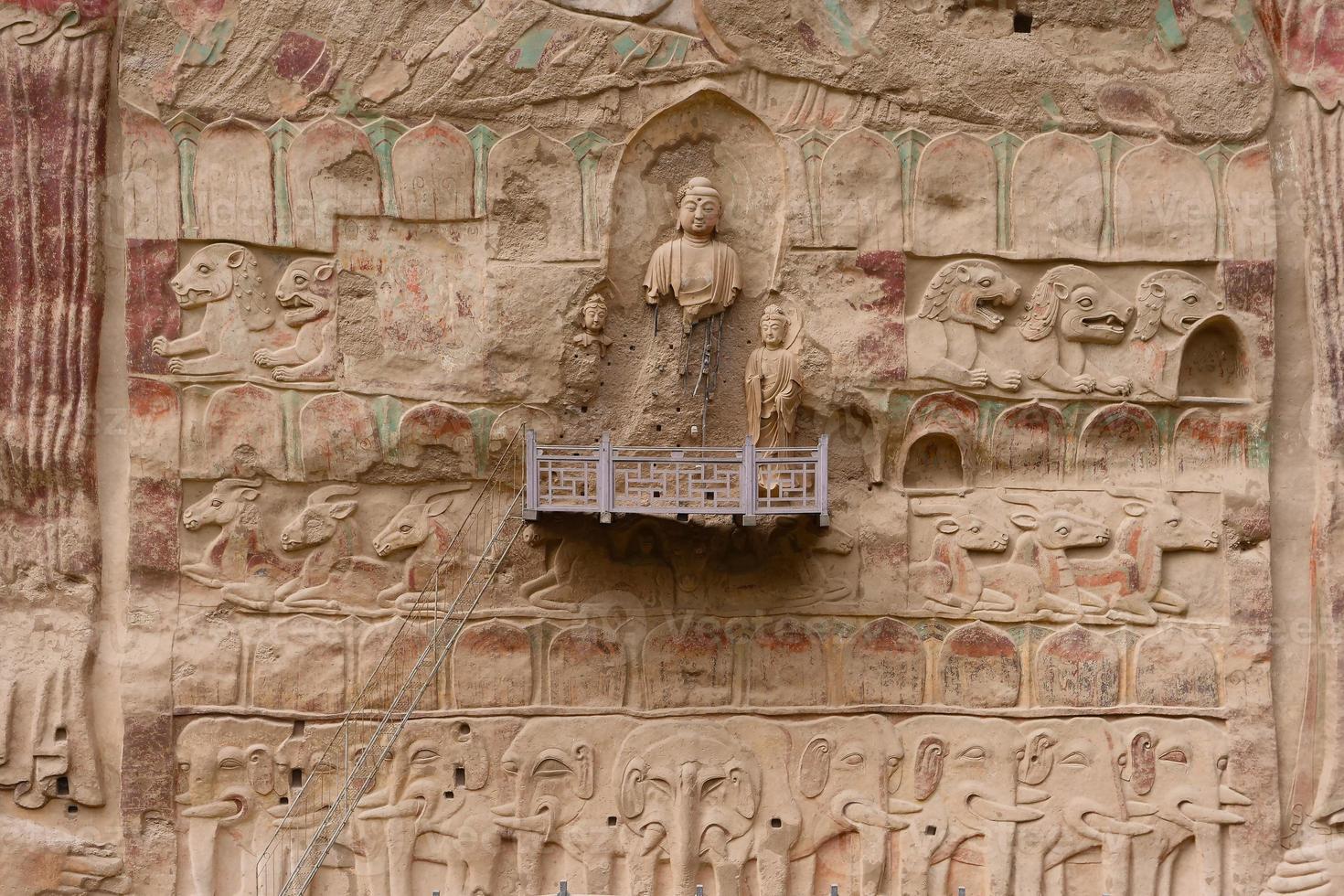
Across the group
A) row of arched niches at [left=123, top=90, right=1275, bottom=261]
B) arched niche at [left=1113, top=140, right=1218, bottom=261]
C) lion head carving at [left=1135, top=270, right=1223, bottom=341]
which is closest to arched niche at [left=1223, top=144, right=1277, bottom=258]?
row of arched niches at [left=123, top=90, right=1275, bottom=261]

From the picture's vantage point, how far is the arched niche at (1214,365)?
514 inches

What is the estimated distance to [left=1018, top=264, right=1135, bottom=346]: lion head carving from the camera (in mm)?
12992

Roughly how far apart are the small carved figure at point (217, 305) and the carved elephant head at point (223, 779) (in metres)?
2.09

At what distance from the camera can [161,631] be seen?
496 inches

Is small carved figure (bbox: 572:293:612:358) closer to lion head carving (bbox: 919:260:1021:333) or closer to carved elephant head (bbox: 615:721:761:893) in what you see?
lion head carving (bbox: 919:260:1021:333)

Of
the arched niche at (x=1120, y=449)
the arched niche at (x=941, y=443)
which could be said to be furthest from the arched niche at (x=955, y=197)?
the arched niche at (x=1120, y=449)

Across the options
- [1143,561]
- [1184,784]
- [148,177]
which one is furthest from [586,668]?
[148,177]

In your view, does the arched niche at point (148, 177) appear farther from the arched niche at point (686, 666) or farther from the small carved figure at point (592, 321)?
the arched niche at point (686, 666)

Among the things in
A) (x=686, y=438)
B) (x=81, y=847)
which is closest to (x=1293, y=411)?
(x=686, y=438)

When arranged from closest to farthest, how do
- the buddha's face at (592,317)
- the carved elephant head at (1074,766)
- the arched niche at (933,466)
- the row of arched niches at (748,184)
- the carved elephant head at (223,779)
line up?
1. the carved elephant head at (223,779)
2. the row of arched niches at (748,184)
3. the buddha's face at (592,317)
4. the carved elephant head at (1074,766)
5. the arched niche at (933,466)

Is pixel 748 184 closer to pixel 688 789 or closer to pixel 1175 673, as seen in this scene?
pixel 688 789

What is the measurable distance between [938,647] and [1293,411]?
8.46 ft

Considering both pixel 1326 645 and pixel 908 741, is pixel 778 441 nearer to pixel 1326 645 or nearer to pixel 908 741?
pixel 908 741

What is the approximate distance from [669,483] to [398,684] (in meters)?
1.99
